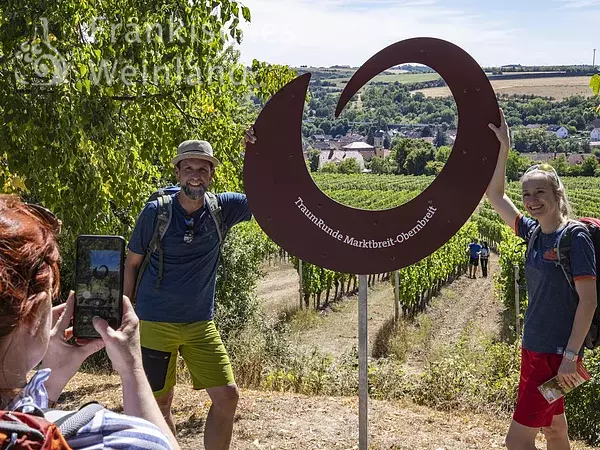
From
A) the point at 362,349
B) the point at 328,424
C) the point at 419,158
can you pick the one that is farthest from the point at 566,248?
the point at 419,158

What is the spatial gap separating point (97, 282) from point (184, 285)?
188 centimetres

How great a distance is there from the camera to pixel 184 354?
3.74m

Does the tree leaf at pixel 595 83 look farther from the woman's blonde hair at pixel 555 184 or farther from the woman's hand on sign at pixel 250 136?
the woman's hand on sign at pixel 250 136

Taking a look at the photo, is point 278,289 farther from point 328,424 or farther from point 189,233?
point 189,233

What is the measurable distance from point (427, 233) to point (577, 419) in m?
3.10

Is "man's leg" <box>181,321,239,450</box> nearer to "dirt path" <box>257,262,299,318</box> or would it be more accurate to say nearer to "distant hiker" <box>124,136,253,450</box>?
"distant hiker" <box>124,136,253,450</box>

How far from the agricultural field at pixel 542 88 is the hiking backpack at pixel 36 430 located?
157 metres

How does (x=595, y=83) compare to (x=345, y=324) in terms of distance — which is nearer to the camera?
(x=595, y=83)

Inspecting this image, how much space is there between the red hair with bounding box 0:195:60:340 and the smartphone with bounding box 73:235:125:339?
44 cm

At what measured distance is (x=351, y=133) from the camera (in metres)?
146

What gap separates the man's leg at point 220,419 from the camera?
3637 mm

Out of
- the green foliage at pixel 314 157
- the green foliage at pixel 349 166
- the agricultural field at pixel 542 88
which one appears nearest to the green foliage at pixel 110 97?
the green foliage at pixel 314 157

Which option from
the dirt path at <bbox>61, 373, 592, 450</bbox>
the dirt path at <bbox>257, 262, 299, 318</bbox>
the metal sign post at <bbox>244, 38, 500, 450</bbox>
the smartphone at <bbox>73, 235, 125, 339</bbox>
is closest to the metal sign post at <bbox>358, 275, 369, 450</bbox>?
the metal sign post at <bbox>244, 38, 500, 450</bbox>

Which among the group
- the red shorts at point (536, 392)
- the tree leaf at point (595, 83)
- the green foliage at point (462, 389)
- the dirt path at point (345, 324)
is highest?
the tree leaf at point (595, 83)
